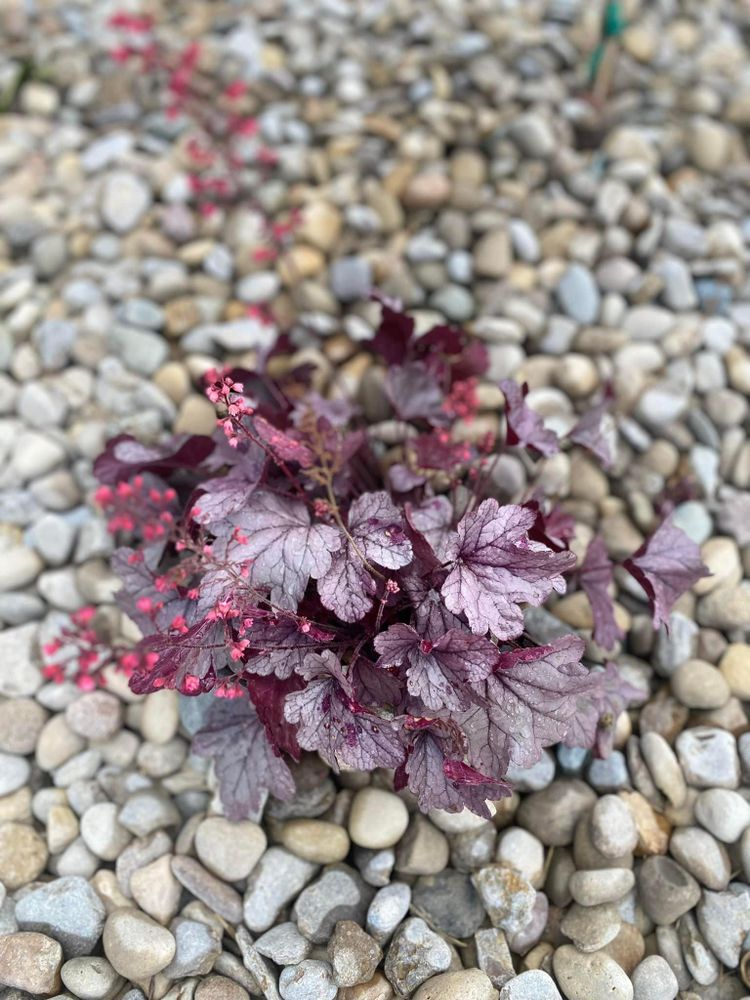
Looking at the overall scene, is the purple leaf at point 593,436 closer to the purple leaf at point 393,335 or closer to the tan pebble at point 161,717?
the purple leaf at point 393,335

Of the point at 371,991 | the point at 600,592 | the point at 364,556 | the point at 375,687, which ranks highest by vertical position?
the point at 364,556

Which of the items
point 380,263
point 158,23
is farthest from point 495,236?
point 158,23

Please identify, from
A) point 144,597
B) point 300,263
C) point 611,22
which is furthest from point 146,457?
point 611,22

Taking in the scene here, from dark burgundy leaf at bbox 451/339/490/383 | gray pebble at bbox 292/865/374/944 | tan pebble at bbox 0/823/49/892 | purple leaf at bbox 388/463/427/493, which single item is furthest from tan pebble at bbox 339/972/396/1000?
dark burgundy leaf at bbox 451/339/490/383

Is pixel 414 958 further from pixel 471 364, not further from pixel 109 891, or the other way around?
pixel 471 364

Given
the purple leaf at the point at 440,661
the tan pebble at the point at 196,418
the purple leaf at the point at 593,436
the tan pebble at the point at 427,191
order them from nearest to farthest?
the purple leaf at the point at 440,661
the purple leaf at the point at 593,436
the tan pebble at the point at 196,418
the tan pebble at the point at 427,191

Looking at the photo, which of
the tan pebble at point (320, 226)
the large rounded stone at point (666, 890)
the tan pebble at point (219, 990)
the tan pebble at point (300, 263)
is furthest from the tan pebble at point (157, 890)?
the tan pebble at point (320, 226)

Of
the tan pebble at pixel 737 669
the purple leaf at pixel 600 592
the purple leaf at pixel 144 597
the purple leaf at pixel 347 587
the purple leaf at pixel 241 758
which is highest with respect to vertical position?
the purple leaf at pixel 347 587
